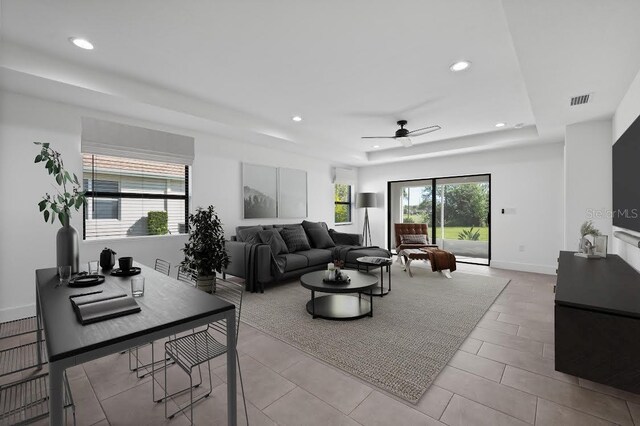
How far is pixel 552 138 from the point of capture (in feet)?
16.5

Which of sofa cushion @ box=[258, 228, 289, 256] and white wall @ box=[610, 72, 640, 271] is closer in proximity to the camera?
white wall @ box=[610, 72, 640, 271]

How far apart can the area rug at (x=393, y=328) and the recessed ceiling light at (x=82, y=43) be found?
3003 millimetres

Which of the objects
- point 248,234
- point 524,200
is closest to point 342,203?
point 248,234

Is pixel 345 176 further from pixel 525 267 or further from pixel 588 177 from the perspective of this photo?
pixel 588 177

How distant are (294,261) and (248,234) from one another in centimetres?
88

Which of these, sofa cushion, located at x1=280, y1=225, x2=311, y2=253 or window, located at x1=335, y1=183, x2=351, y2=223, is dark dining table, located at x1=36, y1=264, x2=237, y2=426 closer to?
sofa cushion, located at x1=280, y1=225, x2=311, y2=253

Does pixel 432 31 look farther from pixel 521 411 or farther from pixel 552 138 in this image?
pixel 552 138

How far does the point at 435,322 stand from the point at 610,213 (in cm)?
291

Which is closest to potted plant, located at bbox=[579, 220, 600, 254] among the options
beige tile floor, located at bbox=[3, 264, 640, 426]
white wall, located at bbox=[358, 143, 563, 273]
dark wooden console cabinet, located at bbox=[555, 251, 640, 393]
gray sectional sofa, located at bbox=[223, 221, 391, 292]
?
dark wooden console cabinet, located at bbox=[555, 251, 640, 393]

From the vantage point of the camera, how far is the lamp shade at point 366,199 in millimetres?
7250

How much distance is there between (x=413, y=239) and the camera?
6.00 metres

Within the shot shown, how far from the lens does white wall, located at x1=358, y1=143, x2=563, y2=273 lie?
536 cm

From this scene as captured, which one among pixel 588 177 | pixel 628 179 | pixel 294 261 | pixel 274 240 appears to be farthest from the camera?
pixel 274 240

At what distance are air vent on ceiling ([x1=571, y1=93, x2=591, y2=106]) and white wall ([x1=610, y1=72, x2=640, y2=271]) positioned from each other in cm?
31
